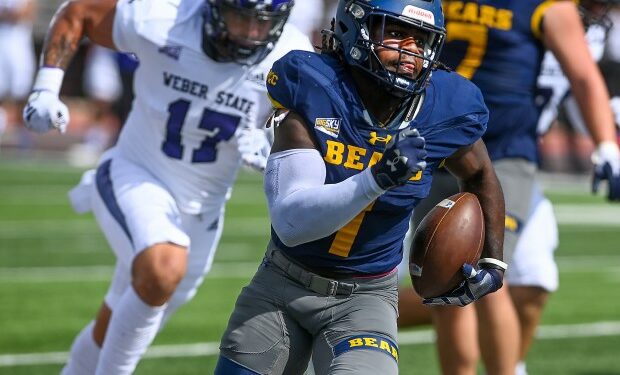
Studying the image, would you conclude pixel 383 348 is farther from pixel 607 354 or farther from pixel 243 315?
pixel 607 354

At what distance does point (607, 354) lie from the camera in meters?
6.91

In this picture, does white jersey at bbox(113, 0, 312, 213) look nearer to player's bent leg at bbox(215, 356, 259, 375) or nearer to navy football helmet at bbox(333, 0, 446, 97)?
navy football helmet at bbox(333, 0, 446, 97)

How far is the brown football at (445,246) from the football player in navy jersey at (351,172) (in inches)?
2.2

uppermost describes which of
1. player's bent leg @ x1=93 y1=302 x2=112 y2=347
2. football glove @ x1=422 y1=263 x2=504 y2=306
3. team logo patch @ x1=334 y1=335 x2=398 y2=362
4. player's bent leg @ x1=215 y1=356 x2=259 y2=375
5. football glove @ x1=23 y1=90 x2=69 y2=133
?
football glove @ x1=422 y1=263 x2=504 y2=306

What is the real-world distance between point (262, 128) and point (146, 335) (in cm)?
97

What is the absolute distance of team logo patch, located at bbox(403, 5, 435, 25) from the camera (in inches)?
148

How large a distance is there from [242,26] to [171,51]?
33 cm

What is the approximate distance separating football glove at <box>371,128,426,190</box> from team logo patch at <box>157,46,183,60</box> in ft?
6.29

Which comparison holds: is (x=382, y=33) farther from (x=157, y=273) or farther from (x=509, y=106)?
(x=509, y=106)

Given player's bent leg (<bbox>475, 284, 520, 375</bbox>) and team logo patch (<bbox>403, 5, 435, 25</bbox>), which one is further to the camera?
player's bent leg (<bbox>475, 284, 520, 375</bbox>)

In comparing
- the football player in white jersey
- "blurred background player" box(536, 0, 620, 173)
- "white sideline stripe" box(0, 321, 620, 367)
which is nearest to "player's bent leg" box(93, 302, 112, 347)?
the football player in white jersey

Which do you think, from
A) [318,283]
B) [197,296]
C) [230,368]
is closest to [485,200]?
[318,283]

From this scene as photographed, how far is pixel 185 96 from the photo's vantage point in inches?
202

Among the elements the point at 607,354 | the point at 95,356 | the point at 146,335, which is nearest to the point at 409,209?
the point at 146,335
